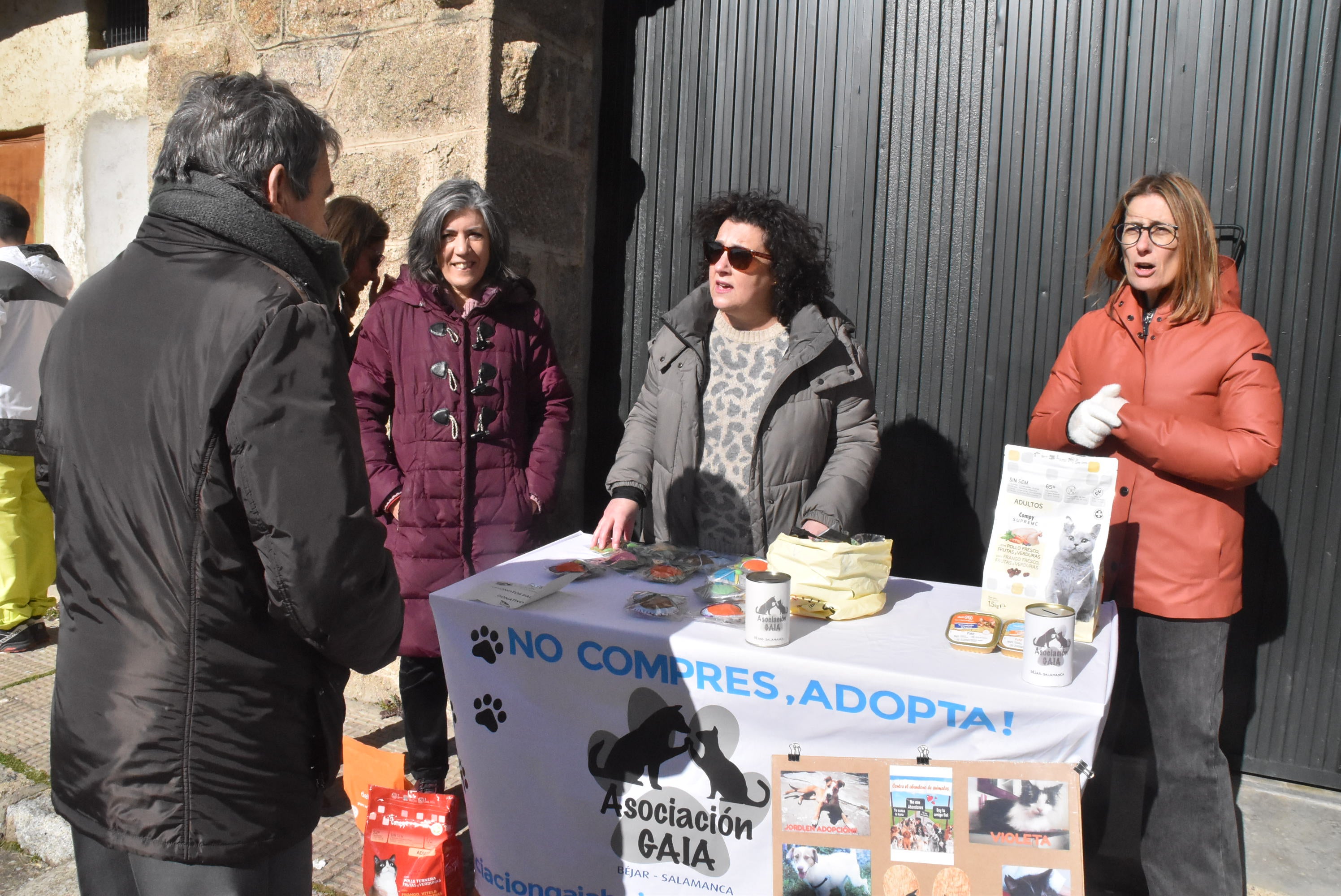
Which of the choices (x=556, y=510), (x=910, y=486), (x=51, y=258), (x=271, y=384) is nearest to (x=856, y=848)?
(x=271, y=384)

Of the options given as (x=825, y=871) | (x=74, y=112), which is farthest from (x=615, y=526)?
(x=74, y=112)

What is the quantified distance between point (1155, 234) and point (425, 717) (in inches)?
97.1

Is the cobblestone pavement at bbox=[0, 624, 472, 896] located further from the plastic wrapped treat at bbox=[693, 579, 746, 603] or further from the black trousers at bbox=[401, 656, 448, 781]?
the plastic wrapped treat at bbox=[693, 579, 746, 603]

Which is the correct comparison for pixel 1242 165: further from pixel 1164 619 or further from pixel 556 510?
pixel 556 510

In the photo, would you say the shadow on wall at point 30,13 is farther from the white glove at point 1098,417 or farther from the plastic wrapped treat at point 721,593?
the white glove at point 1098,417

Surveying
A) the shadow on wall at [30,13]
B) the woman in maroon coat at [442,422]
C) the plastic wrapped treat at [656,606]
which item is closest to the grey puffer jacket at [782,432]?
the woman in maroon coat at [442,422]

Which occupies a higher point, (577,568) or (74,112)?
(74,112)

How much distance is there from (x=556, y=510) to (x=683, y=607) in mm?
1811

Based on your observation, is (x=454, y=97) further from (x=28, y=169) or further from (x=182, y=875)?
(x=28, y=169)

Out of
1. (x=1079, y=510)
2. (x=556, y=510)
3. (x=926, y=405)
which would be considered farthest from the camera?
(x=556, y=510)

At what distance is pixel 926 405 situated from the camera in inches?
134

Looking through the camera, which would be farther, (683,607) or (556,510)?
(556,510)

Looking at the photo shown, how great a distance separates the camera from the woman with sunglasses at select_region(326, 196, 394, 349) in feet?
11.0

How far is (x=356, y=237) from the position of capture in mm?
3359
